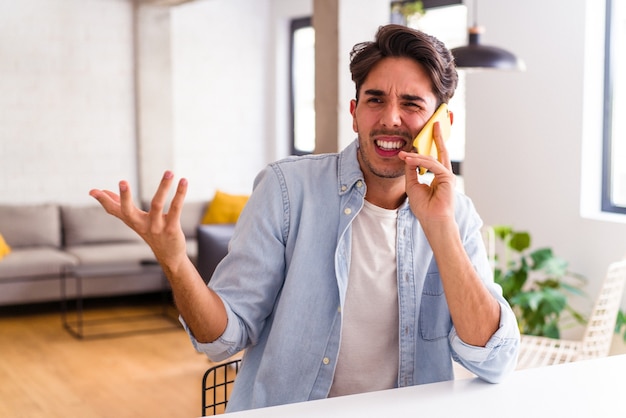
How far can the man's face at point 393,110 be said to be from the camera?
1.71 meters

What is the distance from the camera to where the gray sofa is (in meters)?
5.73

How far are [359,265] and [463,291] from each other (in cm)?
25

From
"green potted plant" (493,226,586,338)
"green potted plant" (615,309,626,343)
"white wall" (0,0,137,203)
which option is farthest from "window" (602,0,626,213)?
"white wall" (0,0,137,203)

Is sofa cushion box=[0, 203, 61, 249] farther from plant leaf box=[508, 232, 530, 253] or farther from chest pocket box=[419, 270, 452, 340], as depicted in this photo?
chest pocket box=[419, 270, 452, 340]

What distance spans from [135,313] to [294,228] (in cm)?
454

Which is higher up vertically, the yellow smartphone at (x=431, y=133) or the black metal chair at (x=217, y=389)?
the yellow smartphone at (x=431, y=133)

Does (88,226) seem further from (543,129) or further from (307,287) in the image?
(307,287)

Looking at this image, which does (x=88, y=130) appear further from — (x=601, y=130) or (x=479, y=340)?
(x=479, y=340)

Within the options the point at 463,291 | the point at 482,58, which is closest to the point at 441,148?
the point at 463,291

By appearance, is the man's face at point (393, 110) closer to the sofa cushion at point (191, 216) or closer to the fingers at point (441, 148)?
the fingers at point (441, 148)

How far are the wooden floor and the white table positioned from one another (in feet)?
8.09

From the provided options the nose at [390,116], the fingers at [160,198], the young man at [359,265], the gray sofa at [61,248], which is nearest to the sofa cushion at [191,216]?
the gray sofa at [61,248]

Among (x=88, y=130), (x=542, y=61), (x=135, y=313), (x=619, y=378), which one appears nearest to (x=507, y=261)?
(x=542, y=61)

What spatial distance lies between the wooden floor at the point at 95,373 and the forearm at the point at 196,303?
2.31 meters
